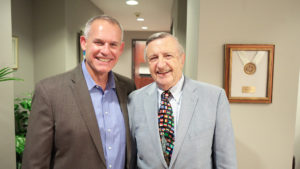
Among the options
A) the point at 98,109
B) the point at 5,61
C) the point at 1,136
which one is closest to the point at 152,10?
the point at 5,61

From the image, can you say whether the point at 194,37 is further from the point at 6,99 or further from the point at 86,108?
the point at 6,99

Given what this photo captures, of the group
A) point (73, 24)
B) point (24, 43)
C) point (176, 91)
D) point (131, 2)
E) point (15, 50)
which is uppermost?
point (131, 2)

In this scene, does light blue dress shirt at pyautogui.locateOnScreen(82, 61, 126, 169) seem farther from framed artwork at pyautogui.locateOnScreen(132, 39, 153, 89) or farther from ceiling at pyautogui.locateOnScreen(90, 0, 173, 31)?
framed artwork at pyautogui.locateOnScreen(132, 39, 153, 89)

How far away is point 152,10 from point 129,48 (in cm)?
364

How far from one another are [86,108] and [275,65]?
1221 mm

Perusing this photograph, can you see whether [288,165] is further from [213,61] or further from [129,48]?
[129,48]

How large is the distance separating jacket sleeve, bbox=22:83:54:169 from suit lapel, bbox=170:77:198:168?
0.57 metres

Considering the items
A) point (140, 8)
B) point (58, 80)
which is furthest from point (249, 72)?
point (140, 8)

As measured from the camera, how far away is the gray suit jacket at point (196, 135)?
101 centimetres

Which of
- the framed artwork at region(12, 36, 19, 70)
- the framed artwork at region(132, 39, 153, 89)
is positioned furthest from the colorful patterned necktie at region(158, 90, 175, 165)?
the framed artwork at region(132, 39, 153, 89)

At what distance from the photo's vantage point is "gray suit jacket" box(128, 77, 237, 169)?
39.6 inches

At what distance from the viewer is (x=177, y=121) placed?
106cm

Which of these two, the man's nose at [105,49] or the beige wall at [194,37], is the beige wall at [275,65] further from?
the man's nose at [105,49]

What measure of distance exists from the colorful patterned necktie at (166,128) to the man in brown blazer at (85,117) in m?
0.20
